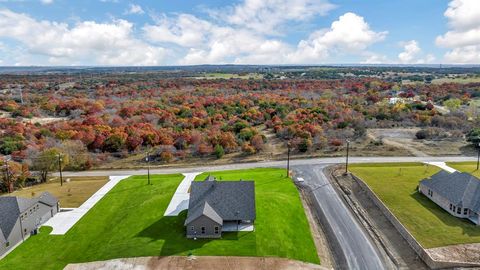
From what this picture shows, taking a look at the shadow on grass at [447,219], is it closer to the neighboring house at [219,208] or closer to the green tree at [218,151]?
the neighboring house at [219,208]

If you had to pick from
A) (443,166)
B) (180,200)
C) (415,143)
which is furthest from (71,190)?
(415,143)


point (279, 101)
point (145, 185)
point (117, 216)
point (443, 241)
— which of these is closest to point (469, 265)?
point (443, 241)

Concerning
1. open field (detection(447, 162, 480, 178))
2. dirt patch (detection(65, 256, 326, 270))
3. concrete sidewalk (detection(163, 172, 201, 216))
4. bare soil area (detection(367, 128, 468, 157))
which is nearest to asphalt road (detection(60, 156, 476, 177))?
open field (detection(447, 162, 480, 178))

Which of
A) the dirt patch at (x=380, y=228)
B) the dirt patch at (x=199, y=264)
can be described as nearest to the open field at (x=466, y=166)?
the dirt patch at (x=380, y=228)

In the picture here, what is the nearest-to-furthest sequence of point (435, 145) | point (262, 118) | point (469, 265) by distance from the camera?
point (469, 265) → point (435, 145) → point (262, 118)

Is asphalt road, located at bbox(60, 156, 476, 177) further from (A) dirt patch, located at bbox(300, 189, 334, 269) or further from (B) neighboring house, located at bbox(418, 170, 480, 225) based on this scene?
(B) neighboring house, located at bbox(418, 170, 480, 225)

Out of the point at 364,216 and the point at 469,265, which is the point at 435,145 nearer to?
the point at 364,216
